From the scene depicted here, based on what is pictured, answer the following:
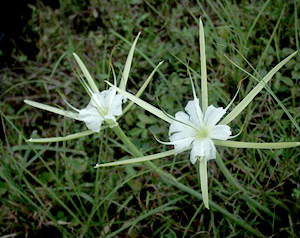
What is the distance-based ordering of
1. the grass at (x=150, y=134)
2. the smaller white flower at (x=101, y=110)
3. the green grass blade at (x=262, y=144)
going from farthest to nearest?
the grass at (x=150, y=134), the smaller white flower at (x=101, y=110), the green grass blade at (x=262, y=144)

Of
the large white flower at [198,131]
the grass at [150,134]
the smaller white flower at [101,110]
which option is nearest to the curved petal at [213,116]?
the large white flower at [198,131]

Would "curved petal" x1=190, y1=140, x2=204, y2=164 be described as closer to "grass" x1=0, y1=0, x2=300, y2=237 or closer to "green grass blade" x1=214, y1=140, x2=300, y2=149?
"green grass blade" x1=214, y1=140, x2=300, y2=149

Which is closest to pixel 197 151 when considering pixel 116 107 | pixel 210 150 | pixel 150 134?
pixel 210 150

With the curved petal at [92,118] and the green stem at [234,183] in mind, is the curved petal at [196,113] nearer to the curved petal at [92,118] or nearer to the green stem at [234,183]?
the green stem at [234,183]

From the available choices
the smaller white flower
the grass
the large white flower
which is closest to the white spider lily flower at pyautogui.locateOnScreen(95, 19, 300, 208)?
the large white flower

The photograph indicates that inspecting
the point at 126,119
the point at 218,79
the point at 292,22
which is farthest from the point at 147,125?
the point at 292,22

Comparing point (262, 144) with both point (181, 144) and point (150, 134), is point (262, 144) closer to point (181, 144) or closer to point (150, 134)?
point (181, 144)
